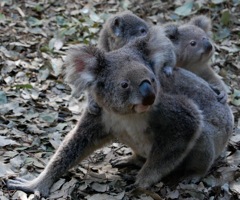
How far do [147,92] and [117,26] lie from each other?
1.96 meters

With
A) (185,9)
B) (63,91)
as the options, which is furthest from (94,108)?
(185,9)

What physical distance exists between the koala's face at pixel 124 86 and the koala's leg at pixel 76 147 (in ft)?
1.53

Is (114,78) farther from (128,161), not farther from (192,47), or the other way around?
(192,47)

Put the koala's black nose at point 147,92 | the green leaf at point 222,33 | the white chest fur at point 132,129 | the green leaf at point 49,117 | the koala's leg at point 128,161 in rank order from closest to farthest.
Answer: the koala's black nose at point 147,92 → the white chest fur at point 132,129 → the koala's leg at point 128,161 → the green leaf at point 49,117 → the green leaf at point 222,33

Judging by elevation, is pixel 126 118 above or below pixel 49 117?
above

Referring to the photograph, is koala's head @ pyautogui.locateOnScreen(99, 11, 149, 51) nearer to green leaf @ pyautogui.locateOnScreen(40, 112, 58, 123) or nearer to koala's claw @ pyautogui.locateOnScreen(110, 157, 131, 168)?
green leaf @ pyautogui.locateOnScreen(40, 112, 58, 123)

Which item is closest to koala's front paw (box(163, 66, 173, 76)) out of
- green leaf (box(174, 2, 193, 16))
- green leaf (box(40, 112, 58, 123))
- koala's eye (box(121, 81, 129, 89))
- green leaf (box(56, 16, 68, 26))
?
koala's eye (box(121, 81, 129, 89))

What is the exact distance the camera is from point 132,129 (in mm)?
4598

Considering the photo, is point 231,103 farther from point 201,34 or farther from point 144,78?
point 144,78

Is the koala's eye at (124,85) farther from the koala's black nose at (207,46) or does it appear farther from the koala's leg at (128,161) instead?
the koala's black nose at (207,46)

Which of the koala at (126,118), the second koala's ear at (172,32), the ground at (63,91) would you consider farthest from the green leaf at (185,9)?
the koala at (126,118)

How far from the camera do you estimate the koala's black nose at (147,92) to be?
406cm

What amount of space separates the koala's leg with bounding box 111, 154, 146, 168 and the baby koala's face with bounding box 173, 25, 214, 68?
Answer: 1427mm

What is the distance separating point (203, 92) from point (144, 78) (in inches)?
46.1
